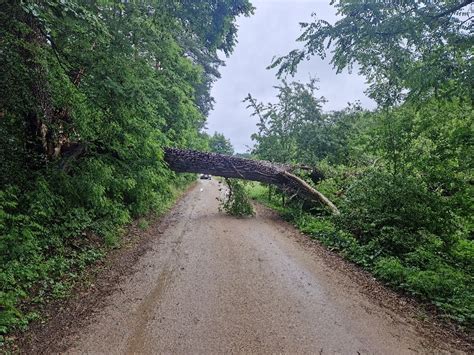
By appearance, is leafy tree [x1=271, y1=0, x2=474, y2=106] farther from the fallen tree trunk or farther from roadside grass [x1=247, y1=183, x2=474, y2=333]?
the fallen tree trunk

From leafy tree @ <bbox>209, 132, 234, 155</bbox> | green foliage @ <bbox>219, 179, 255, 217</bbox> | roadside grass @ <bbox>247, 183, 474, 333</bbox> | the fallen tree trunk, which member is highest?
leafy tree @ <bbox>209, 132, 234, 155</bbox>

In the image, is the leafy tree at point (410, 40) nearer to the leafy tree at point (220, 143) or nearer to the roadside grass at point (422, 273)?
the roadside grass at point (422, 273)

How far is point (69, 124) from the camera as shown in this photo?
679cm

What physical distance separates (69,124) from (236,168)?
22.4 feet

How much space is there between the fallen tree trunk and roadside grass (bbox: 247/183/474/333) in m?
3.50

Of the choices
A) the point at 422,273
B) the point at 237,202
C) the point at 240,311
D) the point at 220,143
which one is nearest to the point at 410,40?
the point at 422,273

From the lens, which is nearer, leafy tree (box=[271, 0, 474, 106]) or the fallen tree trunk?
leafy tree (box=[271, 0, 474, 106])

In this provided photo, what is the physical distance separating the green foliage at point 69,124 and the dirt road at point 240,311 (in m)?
1.18

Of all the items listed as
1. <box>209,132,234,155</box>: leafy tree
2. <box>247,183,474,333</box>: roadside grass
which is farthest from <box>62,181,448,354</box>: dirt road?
<box>209,132,234,155</box>: leafy tree

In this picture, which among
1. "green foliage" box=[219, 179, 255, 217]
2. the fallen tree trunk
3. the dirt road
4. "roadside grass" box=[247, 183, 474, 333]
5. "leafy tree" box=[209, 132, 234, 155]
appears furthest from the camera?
"leafy tree" box=[209, 132, 234, 155]

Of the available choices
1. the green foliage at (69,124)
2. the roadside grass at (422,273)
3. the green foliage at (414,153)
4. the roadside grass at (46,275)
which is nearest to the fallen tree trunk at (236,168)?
the green foliage at (414,153)

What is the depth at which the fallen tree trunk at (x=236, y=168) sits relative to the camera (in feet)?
39.2

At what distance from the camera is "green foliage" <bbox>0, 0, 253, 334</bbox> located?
4828 mm

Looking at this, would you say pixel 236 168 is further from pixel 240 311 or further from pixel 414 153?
pixel 240 311
